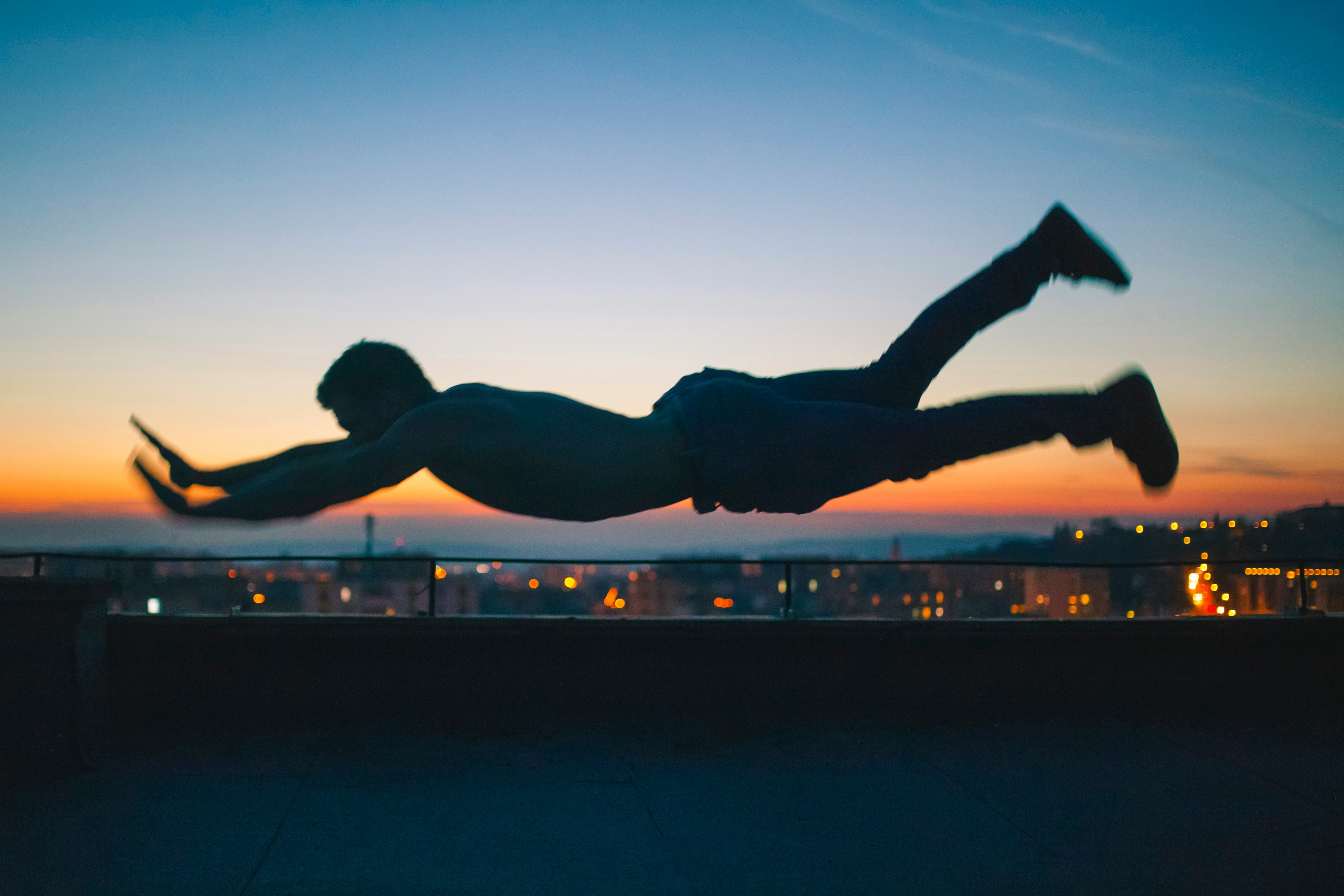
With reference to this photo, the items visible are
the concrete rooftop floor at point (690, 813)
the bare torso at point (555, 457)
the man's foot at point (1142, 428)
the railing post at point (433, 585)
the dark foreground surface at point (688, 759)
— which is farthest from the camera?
the railing post at point (433, 585)

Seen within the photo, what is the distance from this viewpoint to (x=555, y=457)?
2.66m

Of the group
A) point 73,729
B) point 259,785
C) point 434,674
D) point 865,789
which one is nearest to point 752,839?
point 865,789

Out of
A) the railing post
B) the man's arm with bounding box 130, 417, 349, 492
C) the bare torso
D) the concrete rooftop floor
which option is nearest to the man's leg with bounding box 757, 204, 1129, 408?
the bare torso

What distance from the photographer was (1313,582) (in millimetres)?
7242

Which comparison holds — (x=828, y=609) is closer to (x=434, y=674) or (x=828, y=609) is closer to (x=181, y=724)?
(x=434, y=674)

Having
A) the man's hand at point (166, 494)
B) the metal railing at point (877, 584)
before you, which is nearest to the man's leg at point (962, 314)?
the man's hand at point (166, 494)

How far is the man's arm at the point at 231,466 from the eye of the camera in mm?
2711

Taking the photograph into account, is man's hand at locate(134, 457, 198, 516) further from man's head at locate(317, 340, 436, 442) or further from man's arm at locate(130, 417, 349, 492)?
man's head at locate(317, 340, 436, 442)

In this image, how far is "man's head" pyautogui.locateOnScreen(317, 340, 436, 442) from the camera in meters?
2.73

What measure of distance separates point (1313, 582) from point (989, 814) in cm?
438

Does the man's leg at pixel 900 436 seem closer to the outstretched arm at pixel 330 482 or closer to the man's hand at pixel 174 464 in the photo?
the outstretched arm at pixel 330 482

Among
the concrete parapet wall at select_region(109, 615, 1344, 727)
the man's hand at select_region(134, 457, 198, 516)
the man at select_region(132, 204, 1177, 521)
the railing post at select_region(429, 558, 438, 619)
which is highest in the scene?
the man at select_region(132, 204, 1177, 521)

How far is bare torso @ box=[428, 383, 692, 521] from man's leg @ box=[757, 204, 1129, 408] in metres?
0.53

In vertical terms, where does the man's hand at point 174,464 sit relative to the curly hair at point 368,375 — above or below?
below
